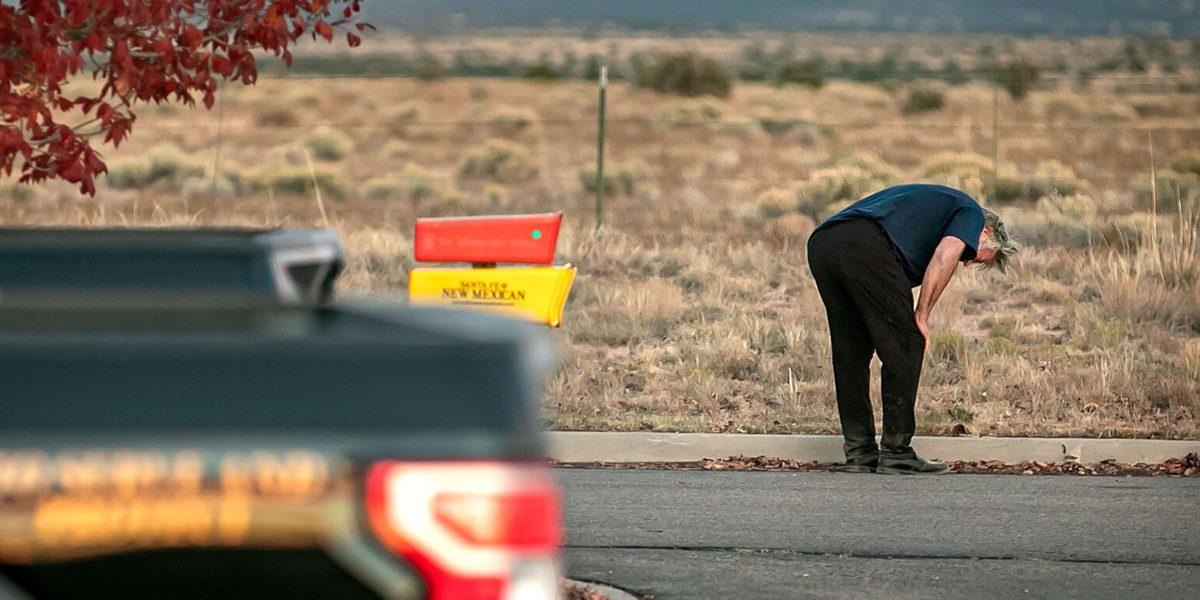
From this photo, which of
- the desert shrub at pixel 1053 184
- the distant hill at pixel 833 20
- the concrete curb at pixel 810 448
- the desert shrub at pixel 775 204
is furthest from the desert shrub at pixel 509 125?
the distant hill at pixel 833 20

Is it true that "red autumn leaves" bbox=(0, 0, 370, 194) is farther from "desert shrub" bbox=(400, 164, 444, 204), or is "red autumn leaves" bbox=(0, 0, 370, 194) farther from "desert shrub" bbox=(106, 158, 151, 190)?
"desert shrub" bbox=(106, 158, 151, 190)

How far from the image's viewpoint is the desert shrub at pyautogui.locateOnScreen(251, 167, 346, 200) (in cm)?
3095

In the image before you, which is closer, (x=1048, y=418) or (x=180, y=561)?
(x=180, y=561)

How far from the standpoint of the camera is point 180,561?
6.43 ft

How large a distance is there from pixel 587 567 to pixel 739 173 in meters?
27.3

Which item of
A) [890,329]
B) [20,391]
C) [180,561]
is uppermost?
[20,391]

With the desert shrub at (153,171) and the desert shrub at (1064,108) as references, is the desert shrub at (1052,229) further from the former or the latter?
the desert shrub at (1064,108)

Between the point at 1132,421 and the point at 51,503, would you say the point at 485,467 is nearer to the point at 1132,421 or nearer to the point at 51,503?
the point at 51,503

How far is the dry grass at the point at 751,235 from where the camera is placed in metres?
11.4

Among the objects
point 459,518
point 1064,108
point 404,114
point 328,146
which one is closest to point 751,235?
point 459,518

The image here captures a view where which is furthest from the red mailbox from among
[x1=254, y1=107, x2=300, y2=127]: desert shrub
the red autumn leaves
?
[x1=254, y1=107, x2=300, y2=127]: desert shrub

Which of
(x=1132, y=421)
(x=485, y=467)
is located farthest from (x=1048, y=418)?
(x=485, y=467)

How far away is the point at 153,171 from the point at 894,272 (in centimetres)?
2629

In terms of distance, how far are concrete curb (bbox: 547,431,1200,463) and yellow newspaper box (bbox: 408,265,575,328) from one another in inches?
30.4
